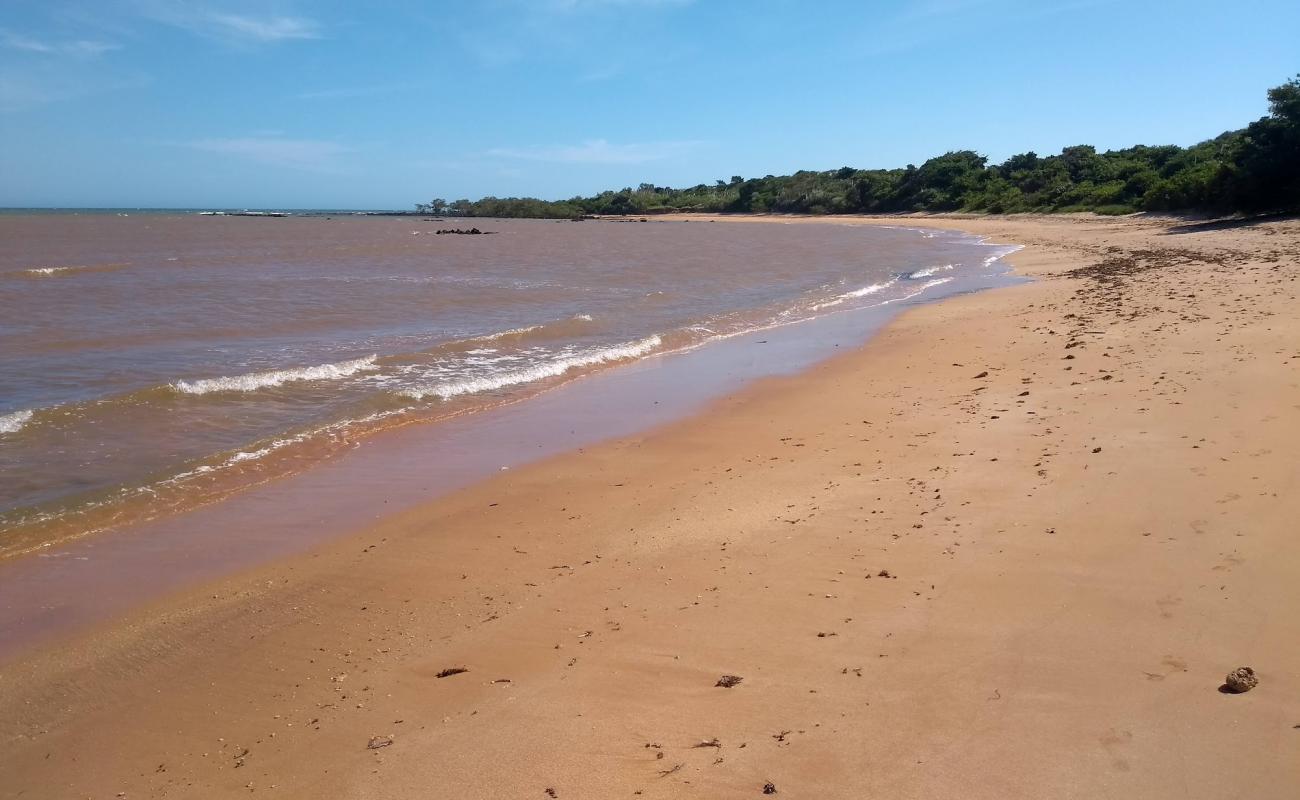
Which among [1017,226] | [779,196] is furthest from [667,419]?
[779,196]

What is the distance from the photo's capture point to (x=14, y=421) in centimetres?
895

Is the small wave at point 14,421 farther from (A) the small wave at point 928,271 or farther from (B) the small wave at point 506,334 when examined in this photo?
(A) the small wave at point 928,271

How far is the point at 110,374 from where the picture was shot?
1153cm

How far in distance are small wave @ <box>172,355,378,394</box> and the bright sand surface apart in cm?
514

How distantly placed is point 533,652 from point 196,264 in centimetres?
3074

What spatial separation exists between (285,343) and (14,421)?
18.2 ft

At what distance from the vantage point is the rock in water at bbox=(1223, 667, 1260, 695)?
323 cm

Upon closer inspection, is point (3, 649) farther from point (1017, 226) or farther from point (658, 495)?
point (1017, 226)

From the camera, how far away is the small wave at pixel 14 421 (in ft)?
28.7

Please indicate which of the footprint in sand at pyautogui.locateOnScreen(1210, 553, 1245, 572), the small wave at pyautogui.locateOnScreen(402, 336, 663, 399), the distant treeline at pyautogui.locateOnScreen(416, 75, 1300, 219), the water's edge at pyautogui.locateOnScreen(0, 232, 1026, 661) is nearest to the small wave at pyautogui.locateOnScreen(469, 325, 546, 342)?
the small wave at pyautogui.locateOnScreen(402, 336, 663, 399)

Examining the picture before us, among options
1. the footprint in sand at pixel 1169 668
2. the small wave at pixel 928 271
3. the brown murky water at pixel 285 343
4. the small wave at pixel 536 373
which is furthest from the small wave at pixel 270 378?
the small wave at pixel 928 271

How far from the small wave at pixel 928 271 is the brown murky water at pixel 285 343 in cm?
18

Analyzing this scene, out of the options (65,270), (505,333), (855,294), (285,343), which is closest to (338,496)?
(285,343)

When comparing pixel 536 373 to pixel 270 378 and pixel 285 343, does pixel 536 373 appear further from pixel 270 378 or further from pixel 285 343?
pixel 285 343
